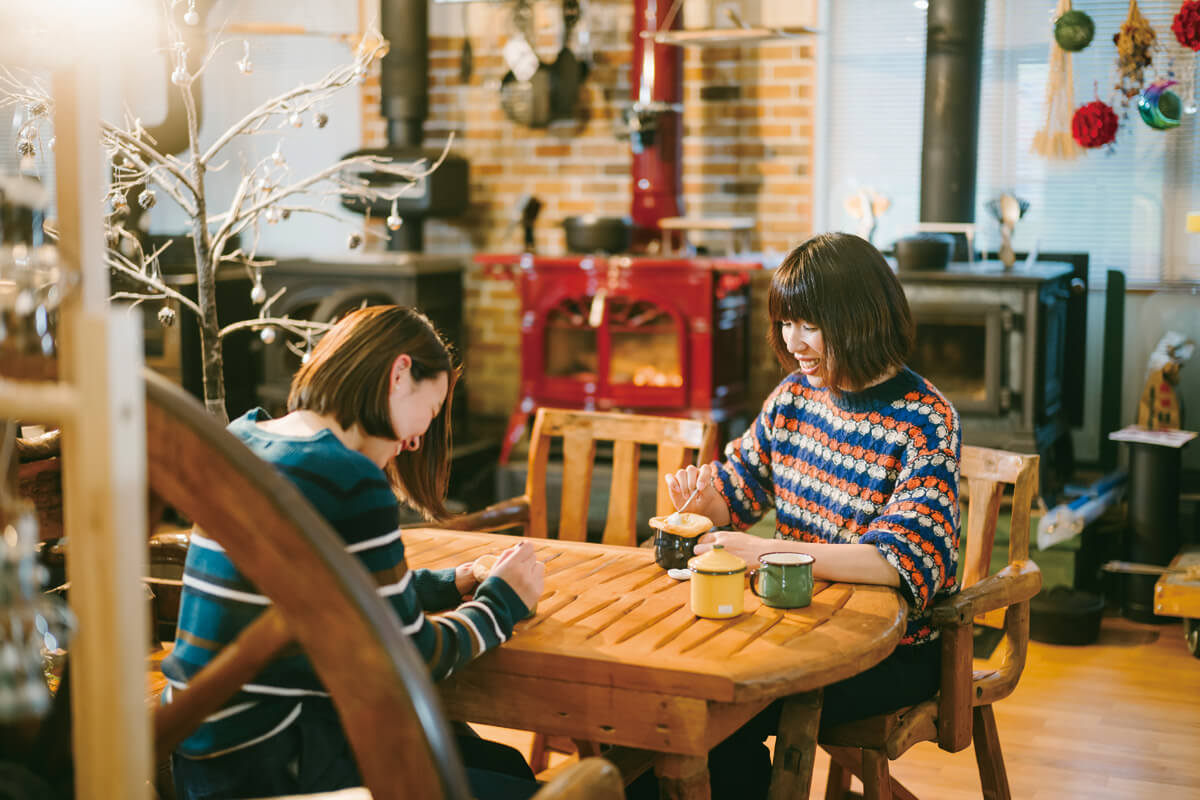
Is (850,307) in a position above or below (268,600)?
above

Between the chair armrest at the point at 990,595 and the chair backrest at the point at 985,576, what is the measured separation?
0.05 ft

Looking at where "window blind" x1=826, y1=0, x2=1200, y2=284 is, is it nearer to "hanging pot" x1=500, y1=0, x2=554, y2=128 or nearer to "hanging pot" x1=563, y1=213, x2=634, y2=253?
"hanging pot" x1=563, y1=213, x2=634, y2=253

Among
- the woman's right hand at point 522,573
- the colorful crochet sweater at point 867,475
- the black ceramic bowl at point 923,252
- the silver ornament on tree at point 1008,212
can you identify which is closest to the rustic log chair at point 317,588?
the woman's right hand at point 522,573

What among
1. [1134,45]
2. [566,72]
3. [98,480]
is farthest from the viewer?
[566,72]

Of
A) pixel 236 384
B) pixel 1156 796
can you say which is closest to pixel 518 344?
pixel 236 384

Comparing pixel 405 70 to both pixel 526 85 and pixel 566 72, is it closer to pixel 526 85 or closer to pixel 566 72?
pixel 526 85

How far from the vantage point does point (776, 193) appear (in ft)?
15.5

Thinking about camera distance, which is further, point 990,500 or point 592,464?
point 592,464

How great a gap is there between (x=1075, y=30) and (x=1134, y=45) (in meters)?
0.17

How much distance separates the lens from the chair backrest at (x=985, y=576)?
2033 mm

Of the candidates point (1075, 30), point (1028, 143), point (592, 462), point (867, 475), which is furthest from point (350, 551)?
point (1028, 143)

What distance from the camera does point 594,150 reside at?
16.2ft

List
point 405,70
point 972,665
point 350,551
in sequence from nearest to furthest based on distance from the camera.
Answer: point 350,551, point 972,665, point 405,70

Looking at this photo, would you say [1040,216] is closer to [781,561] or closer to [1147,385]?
[1147,385]
